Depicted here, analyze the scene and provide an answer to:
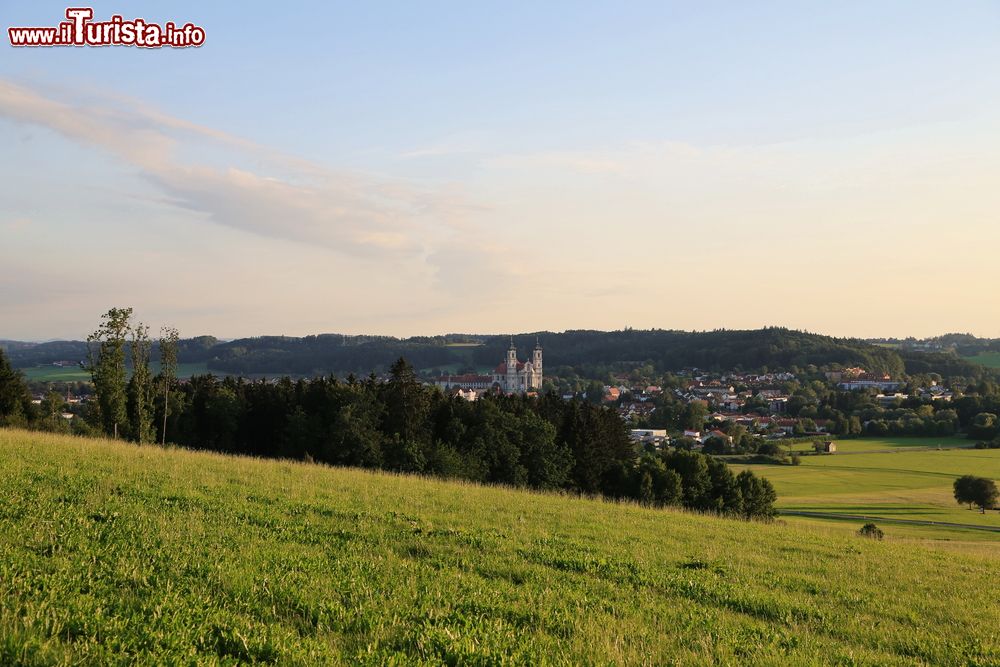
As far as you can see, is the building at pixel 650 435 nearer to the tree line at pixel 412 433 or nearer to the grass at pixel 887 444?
the grass at pixel 887 444

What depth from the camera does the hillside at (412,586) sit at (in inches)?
279

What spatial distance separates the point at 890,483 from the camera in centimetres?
8438

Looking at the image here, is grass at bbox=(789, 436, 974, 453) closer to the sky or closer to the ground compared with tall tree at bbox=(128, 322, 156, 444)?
closer to the ground

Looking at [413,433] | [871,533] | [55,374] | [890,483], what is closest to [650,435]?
[890,483]

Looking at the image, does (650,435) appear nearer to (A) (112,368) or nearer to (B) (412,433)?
(B) (412,433)

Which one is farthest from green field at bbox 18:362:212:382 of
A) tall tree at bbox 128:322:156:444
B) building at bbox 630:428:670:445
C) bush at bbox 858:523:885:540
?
bush at bbox 858:523:885:540

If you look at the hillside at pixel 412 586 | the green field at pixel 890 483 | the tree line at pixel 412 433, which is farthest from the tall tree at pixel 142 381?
the green field at pixel 890 483

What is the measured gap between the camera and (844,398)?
162 meters

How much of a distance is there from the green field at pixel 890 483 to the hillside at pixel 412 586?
45.8 meters

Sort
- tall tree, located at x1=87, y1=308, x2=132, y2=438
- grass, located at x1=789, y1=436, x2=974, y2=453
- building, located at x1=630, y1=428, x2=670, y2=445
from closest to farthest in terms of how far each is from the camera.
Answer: tall tree, located at x1=87, y1=308, x2=132, y2=438, grass, located at x1=789, y1=436, x2=974, y2=453, building, located at x1=630, y1=428, x2=670, y2=445

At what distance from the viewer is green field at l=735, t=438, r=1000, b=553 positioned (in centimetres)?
6550

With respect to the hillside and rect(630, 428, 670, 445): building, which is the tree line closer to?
the hillside

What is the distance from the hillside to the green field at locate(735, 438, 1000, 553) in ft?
150

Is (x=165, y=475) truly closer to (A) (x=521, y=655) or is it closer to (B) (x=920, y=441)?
(A) (x=521, y=655)
